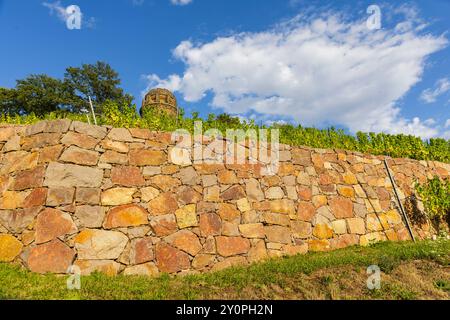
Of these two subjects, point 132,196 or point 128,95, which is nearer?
point 132,196

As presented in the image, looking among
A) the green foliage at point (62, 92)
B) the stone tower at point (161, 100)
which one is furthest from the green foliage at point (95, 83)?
the stone tower at point (161, 100)

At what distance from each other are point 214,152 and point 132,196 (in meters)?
2.41

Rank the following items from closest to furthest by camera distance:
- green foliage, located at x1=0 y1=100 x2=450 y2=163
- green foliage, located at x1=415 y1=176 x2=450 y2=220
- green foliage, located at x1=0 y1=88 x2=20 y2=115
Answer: green foliage, located at x1=0 y1=100 x2=450 y2=163 < green foliage, located at x1=415 y1=176 x2=450 y2=220 < green foliage, located at x1=0 y1=88 x2=20 y2=115

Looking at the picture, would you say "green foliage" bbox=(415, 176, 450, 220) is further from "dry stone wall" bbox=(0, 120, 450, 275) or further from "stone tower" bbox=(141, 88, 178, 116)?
"stone tower" bbox=(141, 88, 178, 116)

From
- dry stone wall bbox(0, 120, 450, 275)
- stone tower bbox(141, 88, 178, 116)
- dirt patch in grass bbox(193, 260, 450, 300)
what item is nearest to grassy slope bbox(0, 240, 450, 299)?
dirt patch in grass bbox(193, 260, 450, 300)

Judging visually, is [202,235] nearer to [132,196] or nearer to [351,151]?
[132,196]

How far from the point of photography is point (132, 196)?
21.6ft

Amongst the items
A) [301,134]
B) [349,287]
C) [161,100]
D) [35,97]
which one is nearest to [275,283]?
[349,287]

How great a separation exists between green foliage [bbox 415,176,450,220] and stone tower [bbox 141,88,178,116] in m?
9.27

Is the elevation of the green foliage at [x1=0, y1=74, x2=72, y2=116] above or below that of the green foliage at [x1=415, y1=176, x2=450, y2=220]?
Answer: above

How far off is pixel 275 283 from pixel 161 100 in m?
8.52

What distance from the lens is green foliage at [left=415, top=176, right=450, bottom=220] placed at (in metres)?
10.1
